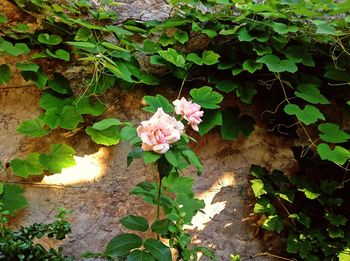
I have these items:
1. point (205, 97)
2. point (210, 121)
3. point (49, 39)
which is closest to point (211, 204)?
point (210, 121)

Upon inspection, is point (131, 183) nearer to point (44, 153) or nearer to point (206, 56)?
point (44, 153)

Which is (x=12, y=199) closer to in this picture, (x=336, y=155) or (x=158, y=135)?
(x=158, y=135)

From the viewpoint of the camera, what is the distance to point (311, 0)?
147cm

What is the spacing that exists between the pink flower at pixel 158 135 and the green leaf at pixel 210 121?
456mm

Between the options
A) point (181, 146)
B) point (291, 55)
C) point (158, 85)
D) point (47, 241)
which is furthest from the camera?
point (158, 85)

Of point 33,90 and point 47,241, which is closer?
point 47,241

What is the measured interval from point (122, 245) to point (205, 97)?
59cm

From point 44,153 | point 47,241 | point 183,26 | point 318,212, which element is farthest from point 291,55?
point 47,241

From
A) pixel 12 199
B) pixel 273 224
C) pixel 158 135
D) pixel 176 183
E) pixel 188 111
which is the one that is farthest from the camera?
pixel 273 224

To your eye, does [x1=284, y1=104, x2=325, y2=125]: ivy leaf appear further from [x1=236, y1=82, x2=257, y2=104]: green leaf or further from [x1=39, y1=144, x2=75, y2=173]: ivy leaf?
[x1=39, y1=144, x2=75, y2=173]: ivy leaf

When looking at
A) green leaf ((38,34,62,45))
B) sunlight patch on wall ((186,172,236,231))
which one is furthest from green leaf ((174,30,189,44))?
sunlight patch on wall ((186,172,236,231))

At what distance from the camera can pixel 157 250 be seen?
42.4 inches

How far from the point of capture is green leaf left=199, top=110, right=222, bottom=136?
4.69 feet

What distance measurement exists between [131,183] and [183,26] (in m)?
0.68
